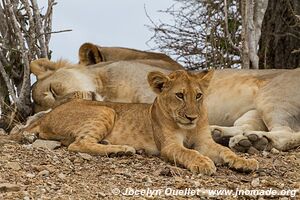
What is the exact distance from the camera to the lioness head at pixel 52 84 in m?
6.62

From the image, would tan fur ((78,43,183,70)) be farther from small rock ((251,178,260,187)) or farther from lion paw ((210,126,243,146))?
small rock ((251,178,260,187))

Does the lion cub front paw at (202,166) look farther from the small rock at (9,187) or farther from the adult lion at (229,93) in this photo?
the small rock at (9,187)

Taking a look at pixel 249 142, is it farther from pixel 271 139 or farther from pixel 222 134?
pixel 222 134

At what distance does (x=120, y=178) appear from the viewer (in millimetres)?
4281

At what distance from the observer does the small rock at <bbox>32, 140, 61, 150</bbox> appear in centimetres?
506

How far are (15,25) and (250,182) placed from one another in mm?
2756

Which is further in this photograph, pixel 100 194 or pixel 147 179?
pixel 147 179

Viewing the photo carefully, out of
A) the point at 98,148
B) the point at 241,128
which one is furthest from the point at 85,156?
the point at 241,128

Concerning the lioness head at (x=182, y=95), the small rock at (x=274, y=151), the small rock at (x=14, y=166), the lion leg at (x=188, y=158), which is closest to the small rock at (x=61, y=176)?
the small rock at (x=14, y=166)

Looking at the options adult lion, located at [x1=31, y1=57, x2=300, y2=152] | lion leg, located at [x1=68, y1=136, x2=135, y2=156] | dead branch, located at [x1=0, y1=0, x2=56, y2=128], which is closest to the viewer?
lion leg, located at [x1=68, y1=136, x2=135, y2=156]

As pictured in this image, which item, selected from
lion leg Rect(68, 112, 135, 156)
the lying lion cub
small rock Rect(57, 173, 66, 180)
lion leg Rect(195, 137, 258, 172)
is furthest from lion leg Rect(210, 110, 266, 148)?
small rock Rect(57, 173, 66, 180)

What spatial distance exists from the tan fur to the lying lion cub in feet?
5.71

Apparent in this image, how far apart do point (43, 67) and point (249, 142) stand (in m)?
2.28

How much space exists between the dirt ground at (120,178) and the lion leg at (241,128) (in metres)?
0.46
